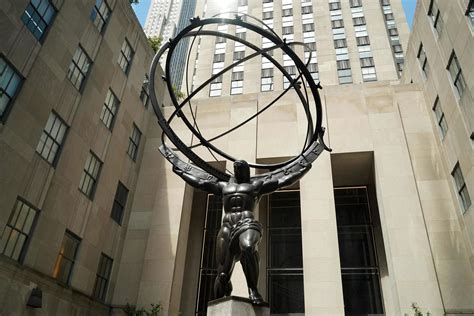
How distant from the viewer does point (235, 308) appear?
6145mm

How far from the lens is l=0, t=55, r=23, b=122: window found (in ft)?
38.9

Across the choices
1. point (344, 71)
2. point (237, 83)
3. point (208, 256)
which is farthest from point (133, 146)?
point (344, 71)

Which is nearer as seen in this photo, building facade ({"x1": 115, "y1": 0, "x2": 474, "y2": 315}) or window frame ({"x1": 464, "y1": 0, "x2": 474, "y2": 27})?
window frame ({"x1": 464, "y1": 0, "x2": 474, "y2": 27})

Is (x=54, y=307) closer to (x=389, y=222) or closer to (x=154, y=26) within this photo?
(x=389, y=222)

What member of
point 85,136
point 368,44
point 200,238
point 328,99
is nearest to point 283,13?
point 368,44

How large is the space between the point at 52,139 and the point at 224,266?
9.97m

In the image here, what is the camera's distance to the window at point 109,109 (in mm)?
18016

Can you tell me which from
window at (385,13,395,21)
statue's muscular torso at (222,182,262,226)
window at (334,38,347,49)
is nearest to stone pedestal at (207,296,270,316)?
statue's muscular torso at (222,182,262,226)

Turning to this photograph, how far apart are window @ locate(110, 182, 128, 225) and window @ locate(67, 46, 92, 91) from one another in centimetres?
537

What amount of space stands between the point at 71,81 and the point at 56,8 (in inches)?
105

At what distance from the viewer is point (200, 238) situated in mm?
22047

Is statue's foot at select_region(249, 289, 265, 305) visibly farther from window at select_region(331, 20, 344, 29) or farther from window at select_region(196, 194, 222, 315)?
window at select_region(331, 20, 344, 29)

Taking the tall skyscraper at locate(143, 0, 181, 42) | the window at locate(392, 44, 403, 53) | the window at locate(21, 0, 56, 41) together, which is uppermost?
the tall skyscraper at locate(143, 0, 181, 42)

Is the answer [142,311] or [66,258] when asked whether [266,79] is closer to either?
[142,311]
